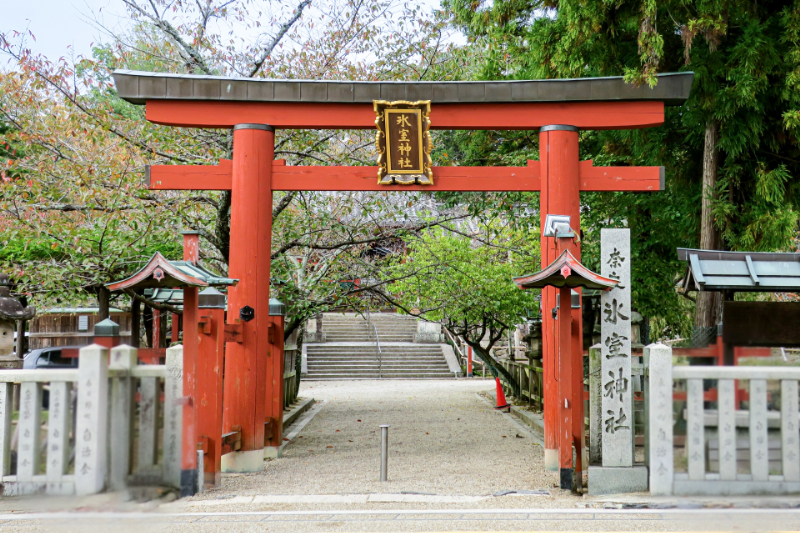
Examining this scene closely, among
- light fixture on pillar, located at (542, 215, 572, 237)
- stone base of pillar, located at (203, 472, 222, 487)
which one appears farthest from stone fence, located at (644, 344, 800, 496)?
stone base of pillar, located at (203, 472, 222, 487)

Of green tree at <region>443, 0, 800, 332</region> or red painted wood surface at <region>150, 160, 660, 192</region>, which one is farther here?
green tree at <region>443, 0, 800, 332</region>

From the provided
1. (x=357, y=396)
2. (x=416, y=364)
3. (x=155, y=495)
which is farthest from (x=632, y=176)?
(x=416, y=364)

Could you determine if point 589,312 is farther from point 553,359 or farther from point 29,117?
point 29,117

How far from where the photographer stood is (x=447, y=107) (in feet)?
28.7

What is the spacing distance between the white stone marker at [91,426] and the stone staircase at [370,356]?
23604mm

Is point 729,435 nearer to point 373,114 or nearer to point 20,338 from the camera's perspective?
point 373,114

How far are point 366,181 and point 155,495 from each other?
7.08 metres

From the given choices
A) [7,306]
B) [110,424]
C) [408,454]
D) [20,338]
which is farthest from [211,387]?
[20,338]

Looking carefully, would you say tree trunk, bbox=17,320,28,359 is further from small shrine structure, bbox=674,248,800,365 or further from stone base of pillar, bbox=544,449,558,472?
small shrine structure, bbox=674,248,800,365

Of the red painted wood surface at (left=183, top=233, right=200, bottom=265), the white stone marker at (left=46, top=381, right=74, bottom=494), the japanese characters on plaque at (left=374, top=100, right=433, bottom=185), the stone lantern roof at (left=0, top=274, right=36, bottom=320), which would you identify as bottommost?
the white stone marker at (left=46, top=381, right=74, bottom=494)

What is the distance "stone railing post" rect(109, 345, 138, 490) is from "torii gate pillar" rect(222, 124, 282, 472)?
21.1ft

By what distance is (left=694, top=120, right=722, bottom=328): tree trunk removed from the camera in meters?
10.1

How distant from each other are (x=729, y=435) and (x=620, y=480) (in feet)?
12.7

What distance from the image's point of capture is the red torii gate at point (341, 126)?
8.31 m
